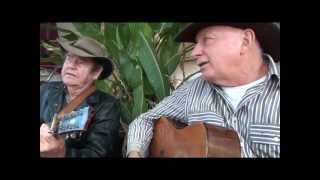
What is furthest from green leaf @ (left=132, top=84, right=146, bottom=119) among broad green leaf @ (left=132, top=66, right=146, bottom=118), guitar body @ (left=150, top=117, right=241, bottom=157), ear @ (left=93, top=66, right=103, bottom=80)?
ear @ (left=93, top=66, right=103, bottom=80)

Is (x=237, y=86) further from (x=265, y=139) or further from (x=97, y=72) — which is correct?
(x=97, y=72)

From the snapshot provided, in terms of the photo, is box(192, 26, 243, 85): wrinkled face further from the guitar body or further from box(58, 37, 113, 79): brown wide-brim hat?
box(58, 37, 113, 79): brown wide-brim hat

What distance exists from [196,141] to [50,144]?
1380 millimetres

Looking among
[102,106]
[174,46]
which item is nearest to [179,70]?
[174,46]

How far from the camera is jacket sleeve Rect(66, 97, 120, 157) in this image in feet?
23.6

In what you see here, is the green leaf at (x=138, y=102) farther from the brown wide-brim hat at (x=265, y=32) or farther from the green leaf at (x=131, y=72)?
the brown wide-brim hat at (x=265, y=32)

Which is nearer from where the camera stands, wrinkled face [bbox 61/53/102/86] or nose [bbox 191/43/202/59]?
nose [bbox 191/43/202/59]

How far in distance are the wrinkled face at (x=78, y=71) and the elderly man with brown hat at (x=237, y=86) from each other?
601 millimetres

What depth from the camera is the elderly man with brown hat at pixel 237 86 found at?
7062 millimetres

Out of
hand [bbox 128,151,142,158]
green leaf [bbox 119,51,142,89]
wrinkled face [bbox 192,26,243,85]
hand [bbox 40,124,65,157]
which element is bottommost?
hand [bbox 128,151,142,158]

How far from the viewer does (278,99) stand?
23.3 feet
